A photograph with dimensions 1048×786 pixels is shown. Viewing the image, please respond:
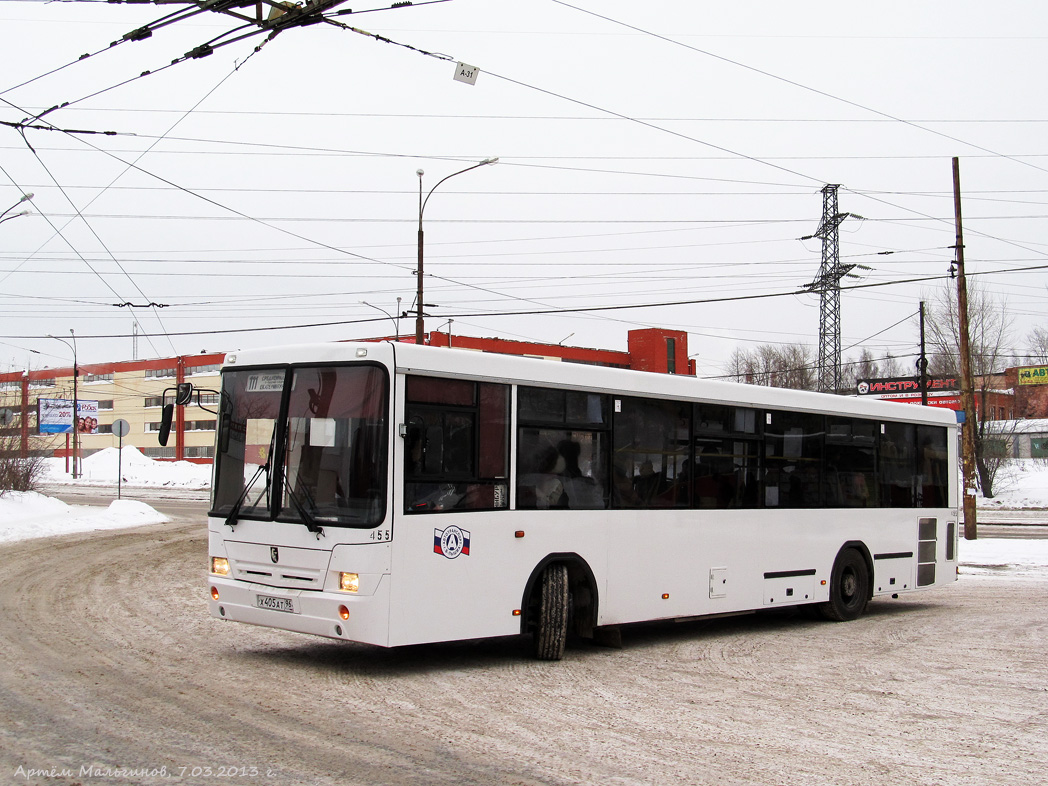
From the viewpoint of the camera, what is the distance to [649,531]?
10.7 m

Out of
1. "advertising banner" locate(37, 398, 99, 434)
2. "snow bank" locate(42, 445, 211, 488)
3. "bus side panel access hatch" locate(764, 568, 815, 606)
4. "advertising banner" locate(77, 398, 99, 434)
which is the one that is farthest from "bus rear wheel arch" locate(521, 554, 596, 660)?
"advertising banner" locate(37, 398, 99, 434)

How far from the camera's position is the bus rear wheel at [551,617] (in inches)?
375

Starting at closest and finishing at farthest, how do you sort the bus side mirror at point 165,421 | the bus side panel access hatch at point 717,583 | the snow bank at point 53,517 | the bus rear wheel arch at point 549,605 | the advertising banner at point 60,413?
the bus side mirror at point 165,421
the bus rear wheel arch at point 549,605
the bus side panel access hatch at point 717,583
the snow bank at point 53,517
the advertising banner at point 60,413

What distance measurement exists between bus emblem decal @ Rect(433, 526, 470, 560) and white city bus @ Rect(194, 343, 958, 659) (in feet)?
0.09

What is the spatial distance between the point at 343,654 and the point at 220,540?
163cm

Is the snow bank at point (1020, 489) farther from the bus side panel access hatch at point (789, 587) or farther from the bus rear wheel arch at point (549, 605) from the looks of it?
the bus rear wheel arch at point (549, 605)

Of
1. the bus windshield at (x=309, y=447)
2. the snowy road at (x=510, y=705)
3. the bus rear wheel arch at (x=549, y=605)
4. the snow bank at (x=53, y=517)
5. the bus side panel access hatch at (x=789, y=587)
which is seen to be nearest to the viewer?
the snowy road at (x=510, y=705)

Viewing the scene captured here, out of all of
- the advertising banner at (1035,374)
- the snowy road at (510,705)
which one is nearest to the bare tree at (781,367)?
the advertising banner at (1035,374)

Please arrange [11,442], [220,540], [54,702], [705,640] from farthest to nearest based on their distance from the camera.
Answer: [11,442], [705,640], [220,540], [54,702]

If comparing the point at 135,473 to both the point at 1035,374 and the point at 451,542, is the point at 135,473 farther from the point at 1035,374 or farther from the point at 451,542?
the point at 1035,374

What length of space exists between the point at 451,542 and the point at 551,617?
1.38 m

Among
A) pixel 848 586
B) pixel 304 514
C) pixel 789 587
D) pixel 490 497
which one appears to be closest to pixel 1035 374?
pixel 848 586

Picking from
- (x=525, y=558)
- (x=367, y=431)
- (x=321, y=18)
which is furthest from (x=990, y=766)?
(x=321, y=18)

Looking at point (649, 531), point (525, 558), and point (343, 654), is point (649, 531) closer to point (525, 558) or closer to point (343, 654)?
point (525, 558)
